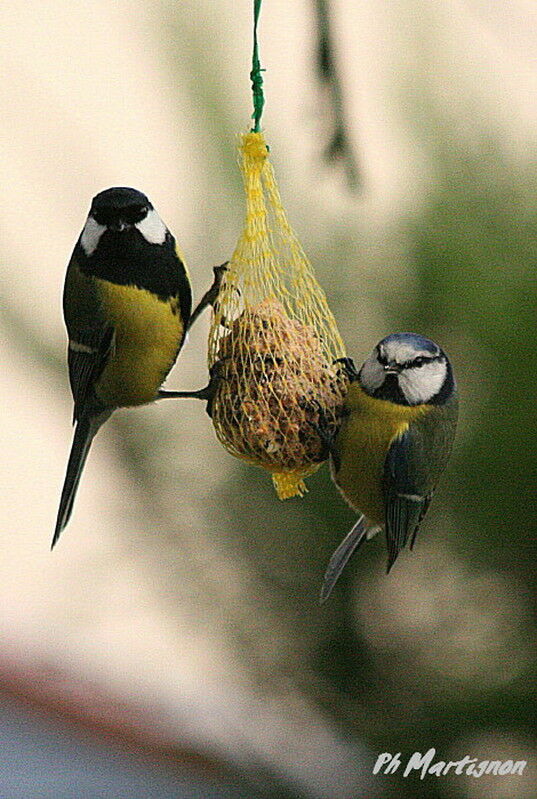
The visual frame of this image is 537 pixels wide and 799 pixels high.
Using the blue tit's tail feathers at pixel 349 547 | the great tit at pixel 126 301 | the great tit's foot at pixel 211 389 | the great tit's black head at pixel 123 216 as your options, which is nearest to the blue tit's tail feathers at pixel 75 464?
the great tit at pixel 126 301

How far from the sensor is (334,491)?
227 centimetres

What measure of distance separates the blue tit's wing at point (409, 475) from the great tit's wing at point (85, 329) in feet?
1.40

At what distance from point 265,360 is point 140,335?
180 millimetres

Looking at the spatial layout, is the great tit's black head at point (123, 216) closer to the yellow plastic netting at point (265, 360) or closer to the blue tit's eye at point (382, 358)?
the yellow plastic netting at point (265, 360)

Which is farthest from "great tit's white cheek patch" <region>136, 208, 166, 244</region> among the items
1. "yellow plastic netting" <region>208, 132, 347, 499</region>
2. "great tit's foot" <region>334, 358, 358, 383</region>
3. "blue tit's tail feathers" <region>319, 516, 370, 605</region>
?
"blue tit's tail feathers" <region>319, 516, 370, 605</region>

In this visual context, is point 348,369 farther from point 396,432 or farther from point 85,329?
point 85,329

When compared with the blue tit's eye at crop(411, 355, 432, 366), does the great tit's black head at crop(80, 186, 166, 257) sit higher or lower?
higher

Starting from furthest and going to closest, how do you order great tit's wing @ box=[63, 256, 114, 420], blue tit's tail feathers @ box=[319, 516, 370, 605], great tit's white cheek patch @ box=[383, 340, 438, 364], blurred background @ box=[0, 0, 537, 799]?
1. blurred background @ box=[0, 0, 537, 799]
2. blue tit's tail feathers @ box=[319, 516, 370, 605]
3. great tit's wing @ box=[63, 256, 114, 420]
4. great tit's white cheek patch @ box=[383, 340, 438, 364]

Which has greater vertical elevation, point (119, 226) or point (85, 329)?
point (119, 226)

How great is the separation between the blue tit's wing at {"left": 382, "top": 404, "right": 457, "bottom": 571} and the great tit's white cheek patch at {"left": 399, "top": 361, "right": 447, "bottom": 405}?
0.09 ft

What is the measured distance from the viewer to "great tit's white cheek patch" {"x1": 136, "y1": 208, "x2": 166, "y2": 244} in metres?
1.49

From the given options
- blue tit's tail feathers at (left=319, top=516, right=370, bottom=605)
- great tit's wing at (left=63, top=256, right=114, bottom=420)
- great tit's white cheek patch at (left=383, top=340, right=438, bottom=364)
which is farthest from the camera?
blue tit's tail feathers at (left=319, top=516, right=370, bottom=605)

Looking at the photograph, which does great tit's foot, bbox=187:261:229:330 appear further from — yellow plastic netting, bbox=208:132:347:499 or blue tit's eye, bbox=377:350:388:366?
blue tit's eye, bbox=377:350:388:366

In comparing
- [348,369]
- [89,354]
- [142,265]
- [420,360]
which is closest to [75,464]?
[89,354]
